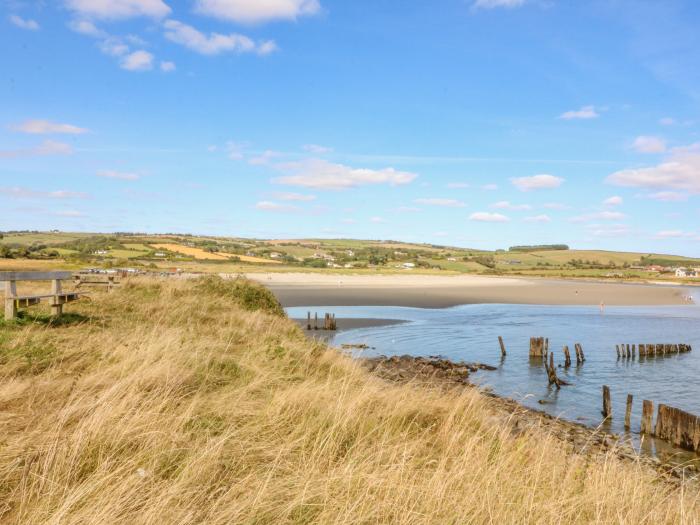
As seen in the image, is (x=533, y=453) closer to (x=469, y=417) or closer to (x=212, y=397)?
(x=469, y=417)

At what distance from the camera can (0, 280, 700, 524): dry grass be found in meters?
3.65

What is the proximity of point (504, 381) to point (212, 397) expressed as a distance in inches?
653

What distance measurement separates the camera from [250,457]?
14.9 ft

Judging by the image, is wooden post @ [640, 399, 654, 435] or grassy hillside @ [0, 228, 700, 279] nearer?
wooden post @ [640, 399, 654, 435]

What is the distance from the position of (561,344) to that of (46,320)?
1097 inches

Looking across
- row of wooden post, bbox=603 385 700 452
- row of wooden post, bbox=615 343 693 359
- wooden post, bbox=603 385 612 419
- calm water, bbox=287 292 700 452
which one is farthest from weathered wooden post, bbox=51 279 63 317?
row of wooden post, bbox=615 343 693 359

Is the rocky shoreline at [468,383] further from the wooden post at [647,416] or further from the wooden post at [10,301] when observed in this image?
the wooden post at [10,301]

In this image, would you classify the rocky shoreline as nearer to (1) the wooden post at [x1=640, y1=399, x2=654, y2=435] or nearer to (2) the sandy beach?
(1) the wooden post at [x1=640, y1=399, x2=654, y2=435]

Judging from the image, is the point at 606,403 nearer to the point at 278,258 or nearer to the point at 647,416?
the point at 647,416

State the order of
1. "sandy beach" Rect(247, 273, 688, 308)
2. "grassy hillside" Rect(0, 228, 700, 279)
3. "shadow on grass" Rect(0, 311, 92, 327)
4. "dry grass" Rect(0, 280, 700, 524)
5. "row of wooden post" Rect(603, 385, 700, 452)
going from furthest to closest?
"grassy hillside" Rect(0, 228, 700, 279) < "sandy beach" Rect(247, 273, 688, 308) < "row of wooden post" Rect(603, 385, 700, 452) < "shadow on grass" Rect(0, 311, 92, 327) < "dry grass" Rect(0, 280, 700, 524)

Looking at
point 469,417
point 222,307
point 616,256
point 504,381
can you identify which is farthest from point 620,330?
point 616,256

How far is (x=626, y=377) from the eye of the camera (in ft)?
73.7

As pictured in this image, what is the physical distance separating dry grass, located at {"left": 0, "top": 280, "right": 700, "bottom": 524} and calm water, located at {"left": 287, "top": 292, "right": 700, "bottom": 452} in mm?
4241

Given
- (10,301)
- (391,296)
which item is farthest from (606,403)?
(391,296)
